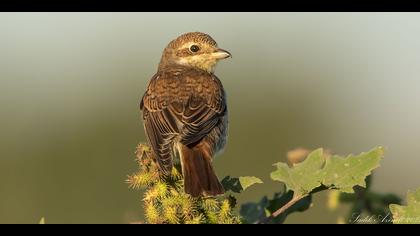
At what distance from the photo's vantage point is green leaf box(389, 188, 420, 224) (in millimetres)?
2704

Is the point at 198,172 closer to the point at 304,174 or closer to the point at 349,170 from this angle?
the point at 304,174

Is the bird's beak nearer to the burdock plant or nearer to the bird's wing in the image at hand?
the bird's wing

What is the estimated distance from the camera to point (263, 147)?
416 inches

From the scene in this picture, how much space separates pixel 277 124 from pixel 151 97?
5.79 meters

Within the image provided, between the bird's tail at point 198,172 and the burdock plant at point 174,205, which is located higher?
the bird's tail at point 198,172

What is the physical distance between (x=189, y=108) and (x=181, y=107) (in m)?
0.06

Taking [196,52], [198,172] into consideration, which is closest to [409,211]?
[198,172]

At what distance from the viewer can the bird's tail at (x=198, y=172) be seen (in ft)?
11.5

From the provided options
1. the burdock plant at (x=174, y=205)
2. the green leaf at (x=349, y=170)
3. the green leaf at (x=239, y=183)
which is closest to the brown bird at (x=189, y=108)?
the green leaf at (x=239, y=183)

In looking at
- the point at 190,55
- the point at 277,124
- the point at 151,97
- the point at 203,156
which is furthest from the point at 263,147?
the point at 203,156

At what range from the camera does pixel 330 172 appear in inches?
127

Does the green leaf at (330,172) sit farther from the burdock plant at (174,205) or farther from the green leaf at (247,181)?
the burdock plant at (174,205)

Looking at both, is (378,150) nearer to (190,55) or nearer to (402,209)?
(402,209)

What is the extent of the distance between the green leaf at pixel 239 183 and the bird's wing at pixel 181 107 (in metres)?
1.18
